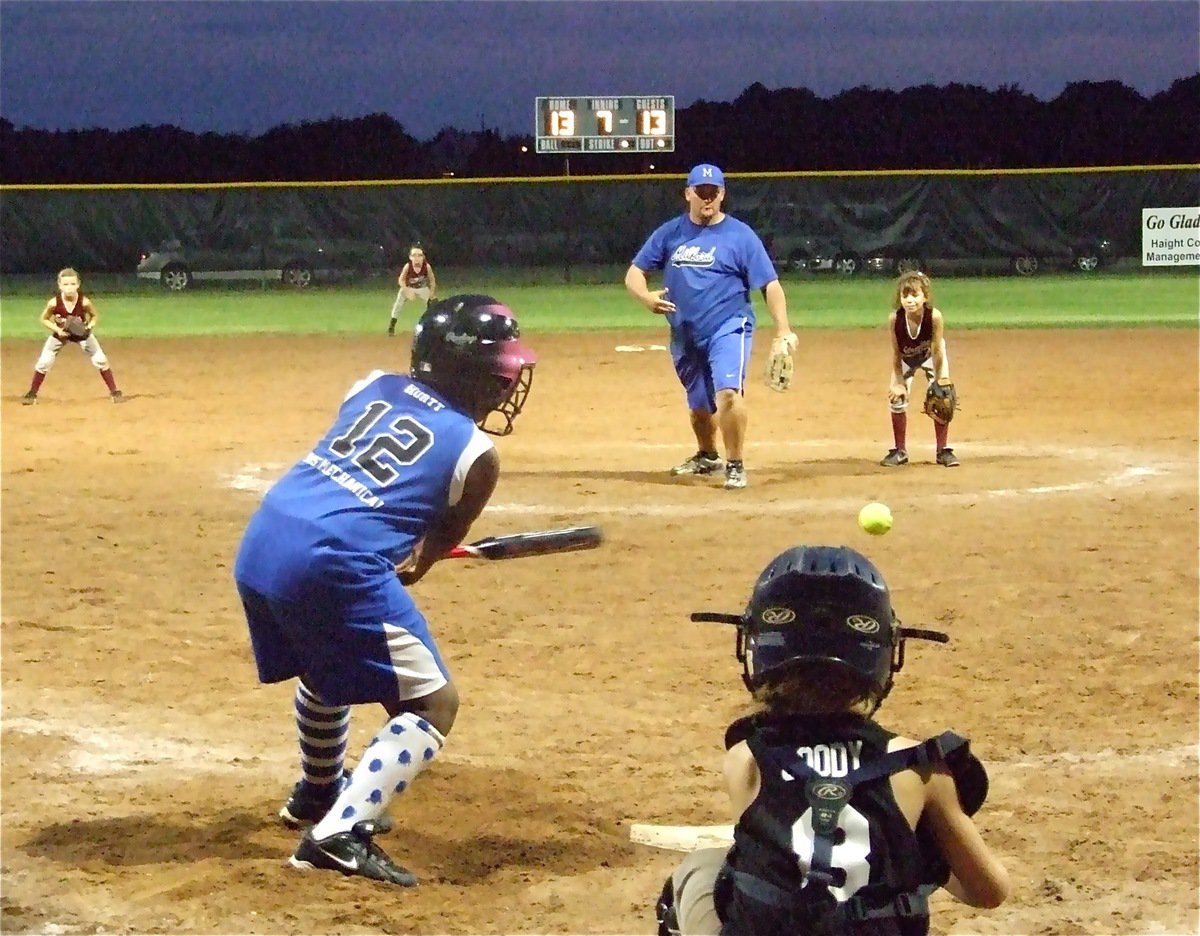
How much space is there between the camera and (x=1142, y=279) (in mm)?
29125

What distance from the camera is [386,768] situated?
3830 mm

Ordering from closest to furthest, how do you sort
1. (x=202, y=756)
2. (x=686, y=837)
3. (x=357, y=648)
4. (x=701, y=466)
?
(x=686, y=837)
(x=357, y=648)
(x=202, y=756)
(x=701, y=466)

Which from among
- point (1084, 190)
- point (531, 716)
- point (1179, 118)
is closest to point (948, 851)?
point (531, 716)

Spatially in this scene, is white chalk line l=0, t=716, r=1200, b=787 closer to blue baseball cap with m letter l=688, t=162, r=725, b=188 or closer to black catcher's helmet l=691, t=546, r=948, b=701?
black catcher's helmet l=691, t=546, r=948, b=701

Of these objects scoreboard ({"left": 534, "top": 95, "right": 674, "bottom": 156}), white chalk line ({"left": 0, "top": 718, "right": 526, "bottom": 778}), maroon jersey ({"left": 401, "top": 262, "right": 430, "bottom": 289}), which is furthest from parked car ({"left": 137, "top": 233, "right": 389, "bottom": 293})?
white chalk line ({"left": 0, "top": 718, "right": 526, "bottom": 778})

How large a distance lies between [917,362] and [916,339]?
0.54 ft

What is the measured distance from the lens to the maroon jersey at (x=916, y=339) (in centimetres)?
1037

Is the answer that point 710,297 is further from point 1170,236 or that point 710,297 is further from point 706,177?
Result: point 1170,236

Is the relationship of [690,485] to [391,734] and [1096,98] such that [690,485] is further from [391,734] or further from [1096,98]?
[1096,98]

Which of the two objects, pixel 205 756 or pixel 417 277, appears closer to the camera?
pixel 205 756

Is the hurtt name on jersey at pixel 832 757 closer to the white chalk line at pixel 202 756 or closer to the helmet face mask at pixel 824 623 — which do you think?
the helmet face mask at pixel 824 623

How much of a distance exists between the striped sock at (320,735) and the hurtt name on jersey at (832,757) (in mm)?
2183

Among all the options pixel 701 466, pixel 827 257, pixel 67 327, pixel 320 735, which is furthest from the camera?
pixel 827 257

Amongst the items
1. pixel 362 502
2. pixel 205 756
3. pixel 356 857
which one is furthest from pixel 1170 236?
pixel 356 857
